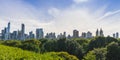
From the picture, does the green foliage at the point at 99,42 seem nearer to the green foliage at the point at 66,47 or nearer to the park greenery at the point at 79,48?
the park greenery at the point at 79,48

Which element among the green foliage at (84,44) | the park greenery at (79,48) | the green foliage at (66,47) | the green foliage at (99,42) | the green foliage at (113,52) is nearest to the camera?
the green foliage at (113,52)

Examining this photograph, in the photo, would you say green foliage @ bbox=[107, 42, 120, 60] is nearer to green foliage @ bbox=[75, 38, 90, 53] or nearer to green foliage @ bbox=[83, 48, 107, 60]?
green foliage @ bbox=[83, 48, 107, 60]

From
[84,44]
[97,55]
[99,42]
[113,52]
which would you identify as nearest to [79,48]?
[99,42]

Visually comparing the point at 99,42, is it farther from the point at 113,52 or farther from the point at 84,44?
the point at 113,52

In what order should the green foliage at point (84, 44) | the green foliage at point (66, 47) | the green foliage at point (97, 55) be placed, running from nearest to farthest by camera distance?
the green foliage at point (97, 55) → the green foliage at point (66, 47) → the green foliage at point (84, 44)

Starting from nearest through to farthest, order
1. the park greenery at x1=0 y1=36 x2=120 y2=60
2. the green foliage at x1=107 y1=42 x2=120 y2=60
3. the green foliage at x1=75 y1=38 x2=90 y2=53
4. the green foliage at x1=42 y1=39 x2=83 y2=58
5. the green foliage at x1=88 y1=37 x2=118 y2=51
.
Result: the green foliage at x1=107 y1=42 x2=120 y2=60
the park greenery at x1=0 y1=36 x2=120 y2=60
the green foliage at x1=42 y1=39 x2=83 y2=58
the green foliage at x1=88 y1=37 x2=118 y2=51
the green foliage at x1=75 y1=38 x2=90 y2=53

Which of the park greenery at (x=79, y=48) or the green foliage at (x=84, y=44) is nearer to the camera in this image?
the park greenery at (x=79, y=48)

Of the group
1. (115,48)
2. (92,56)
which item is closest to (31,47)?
(92,56)

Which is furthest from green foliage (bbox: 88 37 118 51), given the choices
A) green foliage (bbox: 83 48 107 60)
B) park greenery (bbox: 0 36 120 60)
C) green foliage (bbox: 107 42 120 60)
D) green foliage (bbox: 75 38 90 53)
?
green foliage (bbox: 107 42 120 60)

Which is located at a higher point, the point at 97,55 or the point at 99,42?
the point at 99,42

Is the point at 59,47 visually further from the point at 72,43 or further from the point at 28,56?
the point at 28,56

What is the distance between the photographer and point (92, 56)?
100 meters

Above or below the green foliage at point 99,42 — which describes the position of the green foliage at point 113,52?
below

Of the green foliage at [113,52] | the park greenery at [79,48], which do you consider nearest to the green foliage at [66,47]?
the park greenery at [79,48]
